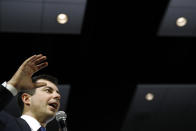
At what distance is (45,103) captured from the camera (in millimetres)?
1776

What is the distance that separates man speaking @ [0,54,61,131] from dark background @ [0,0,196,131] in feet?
4.97

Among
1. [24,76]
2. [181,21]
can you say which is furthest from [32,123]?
[181,21]

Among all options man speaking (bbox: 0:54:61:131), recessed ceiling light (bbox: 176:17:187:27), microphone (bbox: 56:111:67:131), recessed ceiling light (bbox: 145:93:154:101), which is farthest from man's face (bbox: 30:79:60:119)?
recessed ceiling light (bbox: 145:93:154:101)

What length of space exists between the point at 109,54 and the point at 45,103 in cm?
198

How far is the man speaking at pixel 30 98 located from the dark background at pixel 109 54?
1.52 m

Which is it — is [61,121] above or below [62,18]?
below

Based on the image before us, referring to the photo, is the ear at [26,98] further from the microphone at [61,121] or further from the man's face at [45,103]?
the microphone at [61,121]

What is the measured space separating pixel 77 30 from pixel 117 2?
1.88 feet

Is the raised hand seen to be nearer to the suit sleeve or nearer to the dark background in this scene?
the suit sleeve

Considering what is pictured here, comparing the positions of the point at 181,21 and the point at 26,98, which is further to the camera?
the point at 181,21

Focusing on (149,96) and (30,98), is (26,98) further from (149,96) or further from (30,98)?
(149,96)

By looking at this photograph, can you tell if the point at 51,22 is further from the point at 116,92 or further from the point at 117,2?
the point at 116,92

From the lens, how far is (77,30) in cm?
350

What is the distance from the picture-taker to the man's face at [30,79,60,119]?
5.71 feet
